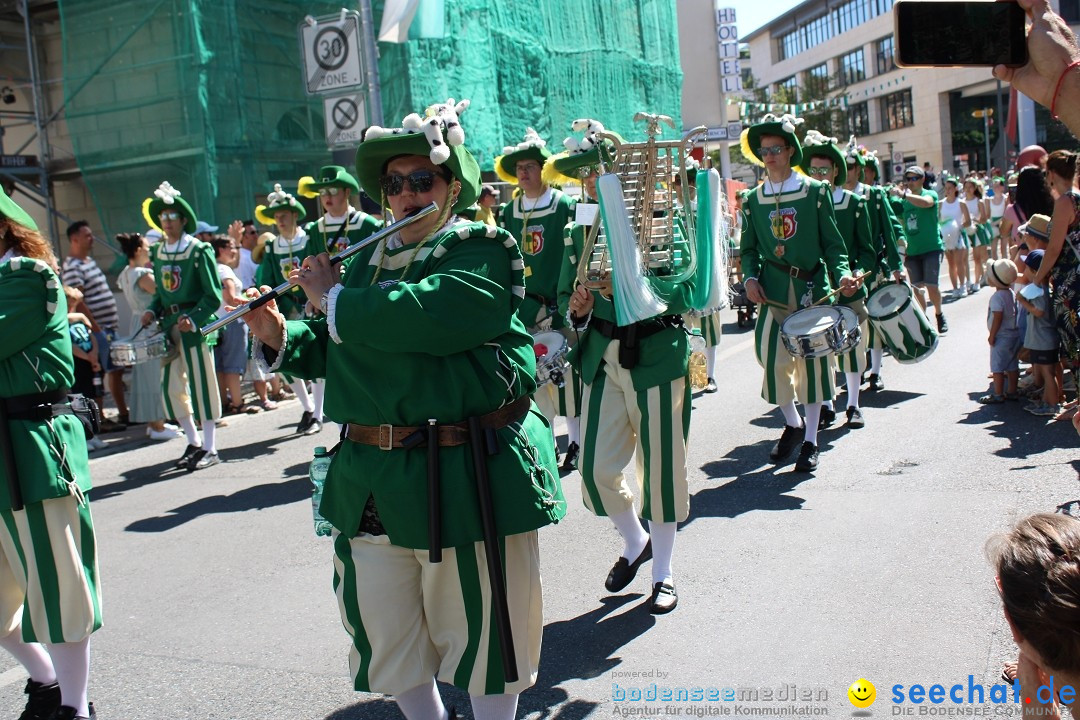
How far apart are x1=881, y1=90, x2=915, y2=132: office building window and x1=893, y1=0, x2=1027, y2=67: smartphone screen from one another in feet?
203

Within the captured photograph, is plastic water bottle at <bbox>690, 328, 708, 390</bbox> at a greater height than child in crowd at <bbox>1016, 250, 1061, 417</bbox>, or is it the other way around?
plastic water bottle at <bbox>690, 328, 708, 390</bbox>

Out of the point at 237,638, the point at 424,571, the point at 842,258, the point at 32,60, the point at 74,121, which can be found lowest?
the point at 237,638

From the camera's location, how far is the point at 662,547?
4.79 metres

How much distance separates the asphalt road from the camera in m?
3.97

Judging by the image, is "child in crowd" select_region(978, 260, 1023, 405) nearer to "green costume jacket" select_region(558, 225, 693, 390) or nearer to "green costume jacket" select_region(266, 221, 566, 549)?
"green costume jacket" select_region(558, 225, 693, 390)

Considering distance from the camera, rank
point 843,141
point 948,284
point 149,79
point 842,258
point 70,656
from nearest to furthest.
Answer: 1. point 70,656
2. point 842,258
3. point 149,79
4. point 948,284
5. point 843,141

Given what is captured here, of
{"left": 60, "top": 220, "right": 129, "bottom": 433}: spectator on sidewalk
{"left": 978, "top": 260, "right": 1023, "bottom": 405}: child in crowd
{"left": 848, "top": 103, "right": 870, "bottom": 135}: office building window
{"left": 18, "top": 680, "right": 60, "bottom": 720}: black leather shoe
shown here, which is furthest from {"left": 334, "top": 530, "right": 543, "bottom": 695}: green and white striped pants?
{"left": 848, "top": 103, "right": 870, "bottom": 135}: office building window

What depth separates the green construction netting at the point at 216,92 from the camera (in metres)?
14.6

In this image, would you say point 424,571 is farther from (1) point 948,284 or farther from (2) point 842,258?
(1) point 948,284

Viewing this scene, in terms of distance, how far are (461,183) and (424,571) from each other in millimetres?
1177

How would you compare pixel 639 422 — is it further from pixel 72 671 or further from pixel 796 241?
pixel 796 241

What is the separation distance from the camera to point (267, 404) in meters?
11.5

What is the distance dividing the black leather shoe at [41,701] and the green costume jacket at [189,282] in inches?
189

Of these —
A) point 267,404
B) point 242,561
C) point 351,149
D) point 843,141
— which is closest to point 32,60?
point 351,149
